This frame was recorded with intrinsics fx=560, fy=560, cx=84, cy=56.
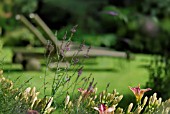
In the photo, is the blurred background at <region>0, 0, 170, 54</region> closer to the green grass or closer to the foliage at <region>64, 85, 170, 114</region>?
the green grass

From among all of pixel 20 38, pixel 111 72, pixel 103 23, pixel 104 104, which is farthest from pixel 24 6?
pixel 104 104

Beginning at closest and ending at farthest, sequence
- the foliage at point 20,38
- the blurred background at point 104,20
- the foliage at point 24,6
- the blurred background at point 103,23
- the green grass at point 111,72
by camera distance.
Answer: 1. the green grass at point 111,72
2. the blurred background at point 103,23
3. the blurred background at point 104,20
4. the foliage at point 20,38
5. the foliage at point 24,6

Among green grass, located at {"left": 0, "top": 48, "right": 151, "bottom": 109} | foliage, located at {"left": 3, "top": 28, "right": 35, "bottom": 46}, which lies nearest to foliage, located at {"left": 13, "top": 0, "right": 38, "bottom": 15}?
foliage, located at {"left": 3, "top": 28, "right": 35, "bottom": 46}

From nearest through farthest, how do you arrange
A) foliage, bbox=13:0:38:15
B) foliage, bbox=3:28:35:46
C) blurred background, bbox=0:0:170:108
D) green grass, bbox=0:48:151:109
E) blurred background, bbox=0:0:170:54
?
1. green grass, bbox=0:48:151:109
2. blurred background, bbox=0:0:170:108
3. blurred background, bbox=0:0:170:54
4. foliage, bbox=3:28:35:46
5. foliage, bbox=13:0:38:15

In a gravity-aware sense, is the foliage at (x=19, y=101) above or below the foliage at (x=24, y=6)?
above

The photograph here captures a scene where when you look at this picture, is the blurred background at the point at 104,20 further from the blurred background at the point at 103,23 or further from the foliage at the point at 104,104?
the foliage at the point at 104,104

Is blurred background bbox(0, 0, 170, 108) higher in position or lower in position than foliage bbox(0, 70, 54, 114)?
lower

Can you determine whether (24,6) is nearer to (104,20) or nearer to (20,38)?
(20,38)

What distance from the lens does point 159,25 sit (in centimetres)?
1858

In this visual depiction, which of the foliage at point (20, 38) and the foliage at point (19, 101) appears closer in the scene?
the foliage at point (19, 101)

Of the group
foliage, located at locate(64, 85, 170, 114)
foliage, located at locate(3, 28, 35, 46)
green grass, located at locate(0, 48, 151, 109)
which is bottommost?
foliage, located at locate(3, 28, 35, 46)

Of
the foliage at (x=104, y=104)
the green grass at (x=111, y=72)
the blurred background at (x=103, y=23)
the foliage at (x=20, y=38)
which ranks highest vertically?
the foliage at (x=104, y=104)

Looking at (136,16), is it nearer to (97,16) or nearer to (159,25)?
(159,25)

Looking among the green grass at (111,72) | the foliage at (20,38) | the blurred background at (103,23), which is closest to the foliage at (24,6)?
the blurred background at (103,23)
